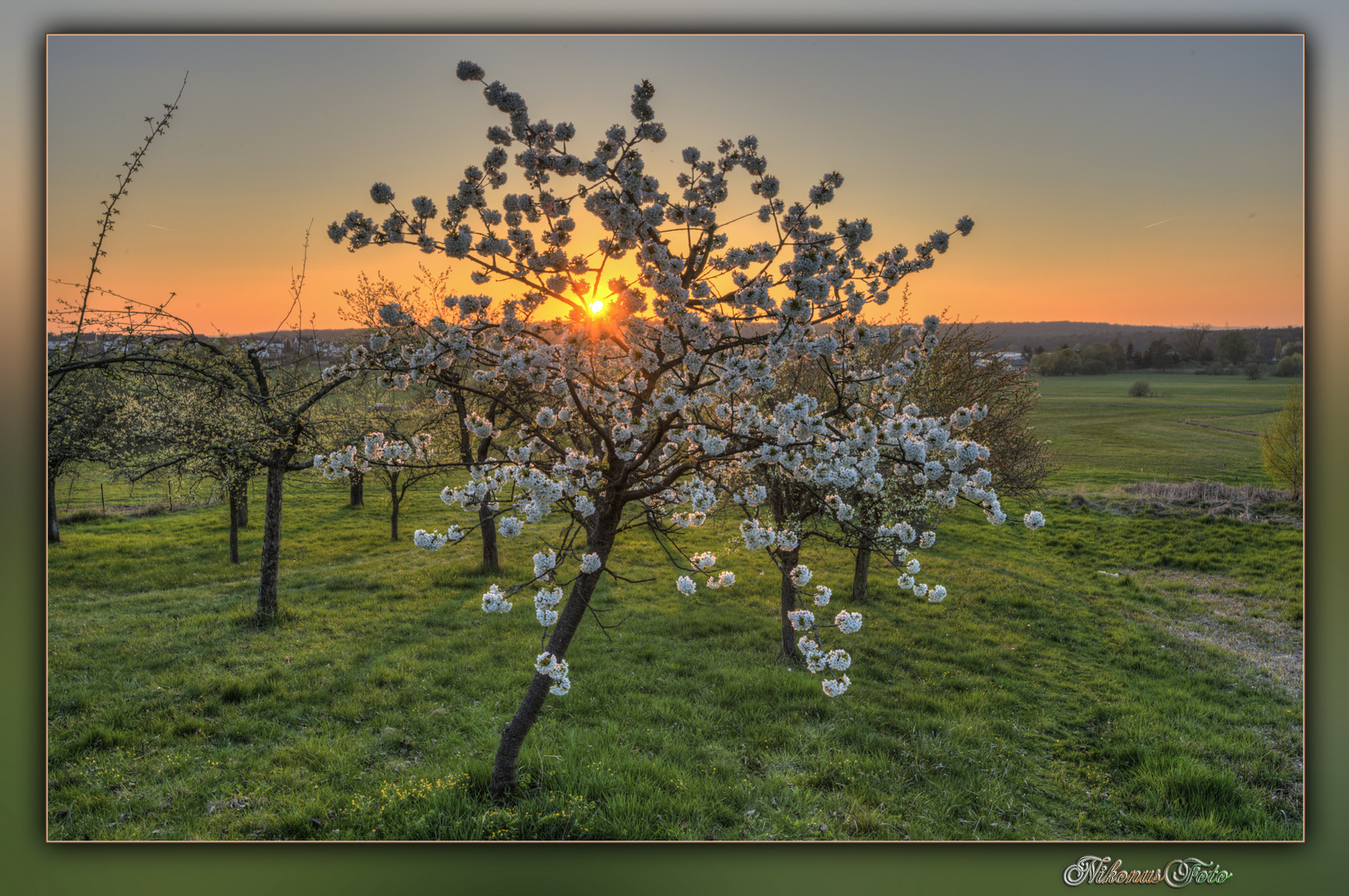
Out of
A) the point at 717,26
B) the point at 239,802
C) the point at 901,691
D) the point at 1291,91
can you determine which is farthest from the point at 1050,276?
the point at 239,802

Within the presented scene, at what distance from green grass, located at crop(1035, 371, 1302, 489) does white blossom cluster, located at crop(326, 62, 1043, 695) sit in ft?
11.7

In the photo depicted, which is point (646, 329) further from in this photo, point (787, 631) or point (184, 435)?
point (184, 435)

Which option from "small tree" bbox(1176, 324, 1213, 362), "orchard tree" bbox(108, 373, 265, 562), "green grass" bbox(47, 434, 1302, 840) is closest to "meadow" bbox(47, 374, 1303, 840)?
"green grass" bbox(47, 434, 1302, 840)

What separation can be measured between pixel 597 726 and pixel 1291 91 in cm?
687

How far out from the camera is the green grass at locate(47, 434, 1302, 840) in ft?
10.9

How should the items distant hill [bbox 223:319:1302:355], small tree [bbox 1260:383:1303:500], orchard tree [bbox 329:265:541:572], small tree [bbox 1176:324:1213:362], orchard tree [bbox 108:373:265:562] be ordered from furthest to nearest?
orchard tree [bbox 108:373:265:562]
small tree [bbox 1176:324:1213:362]
distant hill [bbox 223:319:1302:355]
small tree [bbox 1260:383:1303:500]
orchard tree [bbox 329:265:541:572]

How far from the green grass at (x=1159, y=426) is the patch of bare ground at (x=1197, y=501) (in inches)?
5.4

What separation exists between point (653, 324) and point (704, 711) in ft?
12.1

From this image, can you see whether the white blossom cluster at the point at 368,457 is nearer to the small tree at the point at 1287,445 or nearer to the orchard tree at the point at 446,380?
the orchard tree at the point at 446,380

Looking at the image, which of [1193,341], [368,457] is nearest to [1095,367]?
[1193,341]

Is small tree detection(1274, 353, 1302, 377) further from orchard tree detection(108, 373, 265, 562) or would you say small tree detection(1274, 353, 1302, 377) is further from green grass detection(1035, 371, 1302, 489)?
orchard tree detection(108, 373, 265, 562)

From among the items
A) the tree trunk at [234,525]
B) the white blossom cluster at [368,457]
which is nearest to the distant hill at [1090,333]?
the white blossom cluster at [368,457]

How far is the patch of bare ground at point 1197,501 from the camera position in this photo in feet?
15.3

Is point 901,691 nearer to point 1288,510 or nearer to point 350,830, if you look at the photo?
point 1288,510
